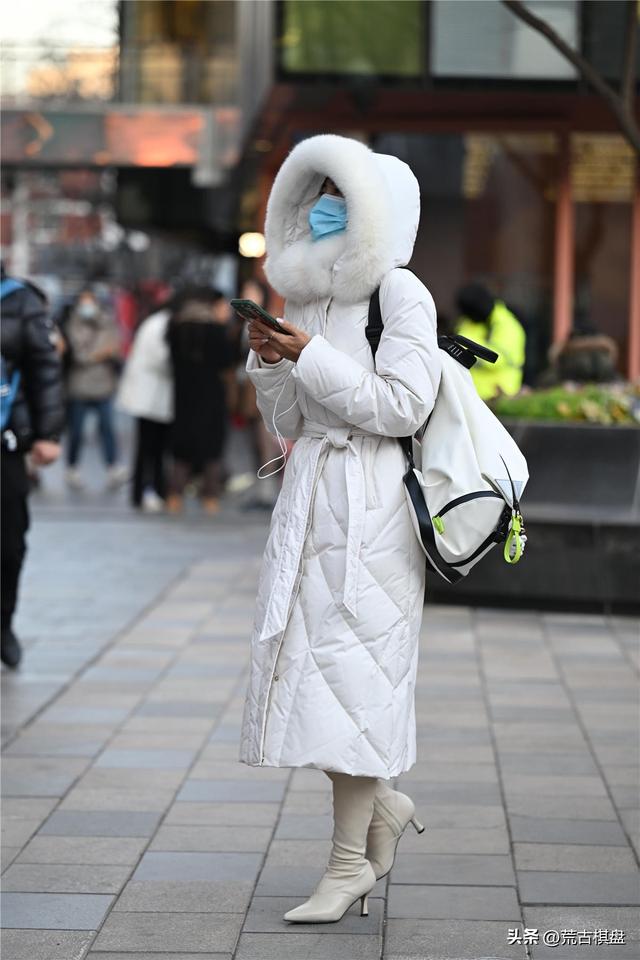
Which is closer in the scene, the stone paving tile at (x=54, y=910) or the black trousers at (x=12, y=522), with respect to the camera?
the stone paving tile at (x=54, y=910)

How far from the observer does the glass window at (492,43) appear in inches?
611

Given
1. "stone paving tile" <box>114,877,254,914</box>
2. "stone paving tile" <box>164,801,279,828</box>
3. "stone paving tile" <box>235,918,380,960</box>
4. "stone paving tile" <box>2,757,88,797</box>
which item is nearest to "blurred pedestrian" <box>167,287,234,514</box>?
"stone paving tile" <box>2,757,88,797</box>

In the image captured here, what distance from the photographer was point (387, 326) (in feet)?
13.4

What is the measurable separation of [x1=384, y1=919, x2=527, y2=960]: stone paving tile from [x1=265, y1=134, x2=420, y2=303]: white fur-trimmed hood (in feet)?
5.21

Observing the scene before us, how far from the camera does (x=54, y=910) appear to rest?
14.1 feet

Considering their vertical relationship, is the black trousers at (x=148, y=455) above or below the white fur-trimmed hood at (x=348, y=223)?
below

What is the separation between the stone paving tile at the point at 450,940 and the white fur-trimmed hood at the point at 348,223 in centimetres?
159

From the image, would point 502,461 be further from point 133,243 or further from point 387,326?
point 133,243

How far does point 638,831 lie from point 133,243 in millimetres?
46689

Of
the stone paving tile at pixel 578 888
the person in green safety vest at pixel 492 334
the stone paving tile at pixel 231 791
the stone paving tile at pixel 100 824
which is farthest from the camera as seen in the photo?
the person in green safety vest at pixel 492 334

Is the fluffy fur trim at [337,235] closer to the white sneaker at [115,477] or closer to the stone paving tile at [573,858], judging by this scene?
the stone paving tile at [573,858]

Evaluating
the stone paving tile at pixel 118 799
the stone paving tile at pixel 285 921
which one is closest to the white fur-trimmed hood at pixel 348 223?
the stone paving tile at pixel 285 921

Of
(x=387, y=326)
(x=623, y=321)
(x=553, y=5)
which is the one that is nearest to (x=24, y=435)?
(x=387, y=326)

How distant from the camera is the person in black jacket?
7191 millimetres
